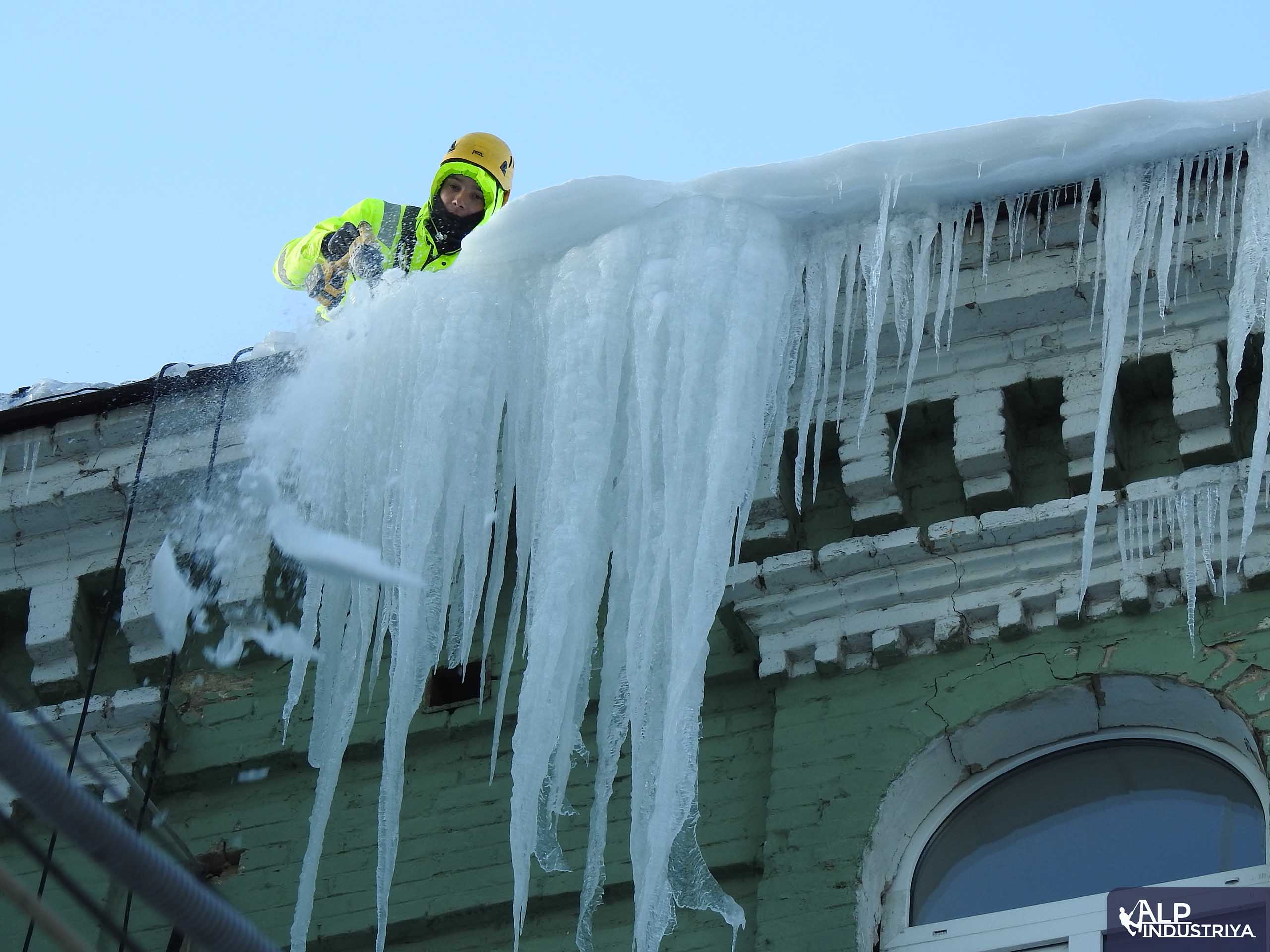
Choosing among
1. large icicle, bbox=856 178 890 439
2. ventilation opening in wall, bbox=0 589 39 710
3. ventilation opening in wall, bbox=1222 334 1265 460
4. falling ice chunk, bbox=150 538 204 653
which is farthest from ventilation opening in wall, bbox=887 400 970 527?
ventilation opening in wall, bbox=0 589 39 710

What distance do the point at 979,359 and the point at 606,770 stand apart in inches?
67.6

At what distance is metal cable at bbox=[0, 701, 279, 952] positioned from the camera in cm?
257

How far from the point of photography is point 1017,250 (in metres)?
6.16

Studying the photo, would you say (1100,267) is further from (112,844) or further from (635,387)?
(112,844)

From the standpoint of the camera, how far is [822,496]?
630cm

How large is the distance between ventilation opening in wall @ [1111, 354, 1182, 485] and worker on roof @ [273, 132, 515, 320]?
2066mm

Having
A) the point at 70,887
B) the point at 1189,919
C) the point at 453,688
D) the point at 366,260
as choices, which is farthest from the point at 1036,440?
the point at 70,887

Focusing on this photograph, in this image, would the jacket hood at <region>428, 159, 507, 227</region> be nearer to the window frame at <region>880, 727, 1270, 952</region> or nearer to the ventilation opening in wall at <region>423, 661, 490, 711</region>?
the ventilation opening in wall at <region>423, 661, 490, 711</region>

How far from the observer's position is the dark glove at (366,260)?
6.77m

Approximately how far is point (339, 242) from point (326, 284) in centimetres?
16

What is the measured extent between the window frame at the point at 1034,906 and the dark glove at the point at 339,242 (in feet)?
8.72

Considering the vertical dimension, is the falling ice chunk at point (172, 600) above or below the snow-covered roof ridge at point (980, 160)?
below

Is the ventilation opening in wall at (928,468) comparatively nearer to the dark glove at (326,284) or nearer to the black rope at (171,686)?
the dark glove at (326,284)

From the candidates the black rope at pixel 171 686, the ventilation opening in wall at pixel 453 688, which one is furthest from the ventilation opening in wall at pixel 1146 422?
the black rope at pixel 171 686
